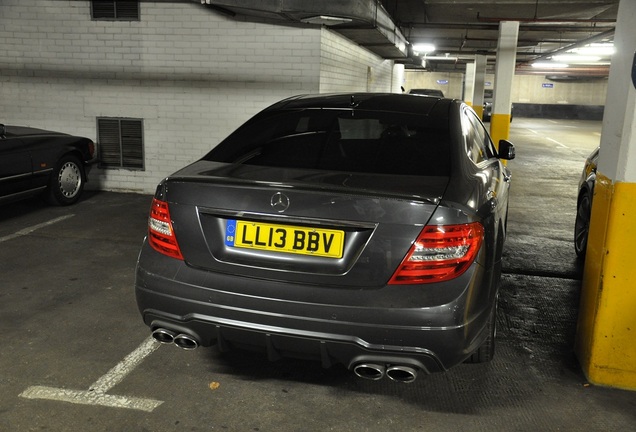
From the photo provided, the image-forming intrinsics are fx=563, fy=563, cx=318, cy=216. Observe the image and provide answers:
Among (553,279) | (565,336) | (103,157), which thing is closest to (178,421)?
(565,336)

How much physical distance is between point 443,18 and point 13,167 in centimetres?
1186

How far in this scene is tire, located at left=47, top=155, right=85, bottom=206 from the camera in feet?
23.4

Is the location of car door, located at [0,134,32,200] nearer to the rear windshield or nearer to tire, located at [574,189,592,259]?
the rear windshield

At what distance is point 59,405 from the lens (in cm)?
279

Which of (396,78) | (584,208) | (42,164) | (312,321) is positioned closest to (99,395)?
(312,321)

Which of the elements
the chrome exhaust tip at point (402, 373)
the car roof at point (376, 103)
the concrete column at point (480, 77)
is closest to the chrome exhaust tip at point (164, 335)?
the chrome exhaust tip at point (402, 373)

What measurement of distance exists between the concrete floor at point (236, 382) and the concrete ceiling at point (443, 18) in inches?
157

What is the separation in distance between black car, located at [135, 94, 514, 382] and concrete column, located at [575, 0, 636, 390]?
0.68 m

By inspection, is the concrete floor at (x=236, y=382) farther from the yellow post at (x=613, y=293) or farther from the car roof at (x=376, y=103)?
the car roof at (x=376, y=103)

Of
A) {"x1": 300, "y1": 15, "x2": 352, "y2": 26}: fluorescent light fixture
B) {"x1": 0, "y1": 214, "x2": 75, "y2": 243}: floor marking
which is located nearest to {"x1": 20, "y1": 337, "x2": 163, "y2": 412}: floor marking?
{"x1": 0, "y1": 214, "x2": 75, "y2": 243}: floor marking

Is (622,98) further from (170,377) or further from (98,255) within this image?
(98,255)

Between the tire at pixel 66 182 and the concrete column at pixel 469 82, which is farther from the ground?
the concrete column at pixel 469 82

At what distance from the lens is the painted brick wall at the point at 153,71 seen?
811 cm

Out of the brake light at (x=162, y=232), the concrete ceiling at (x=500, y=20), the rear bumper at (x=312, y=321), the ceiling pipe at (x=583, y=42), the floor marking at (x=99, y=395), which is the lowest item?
the floor marking at (x=99, y=395)
